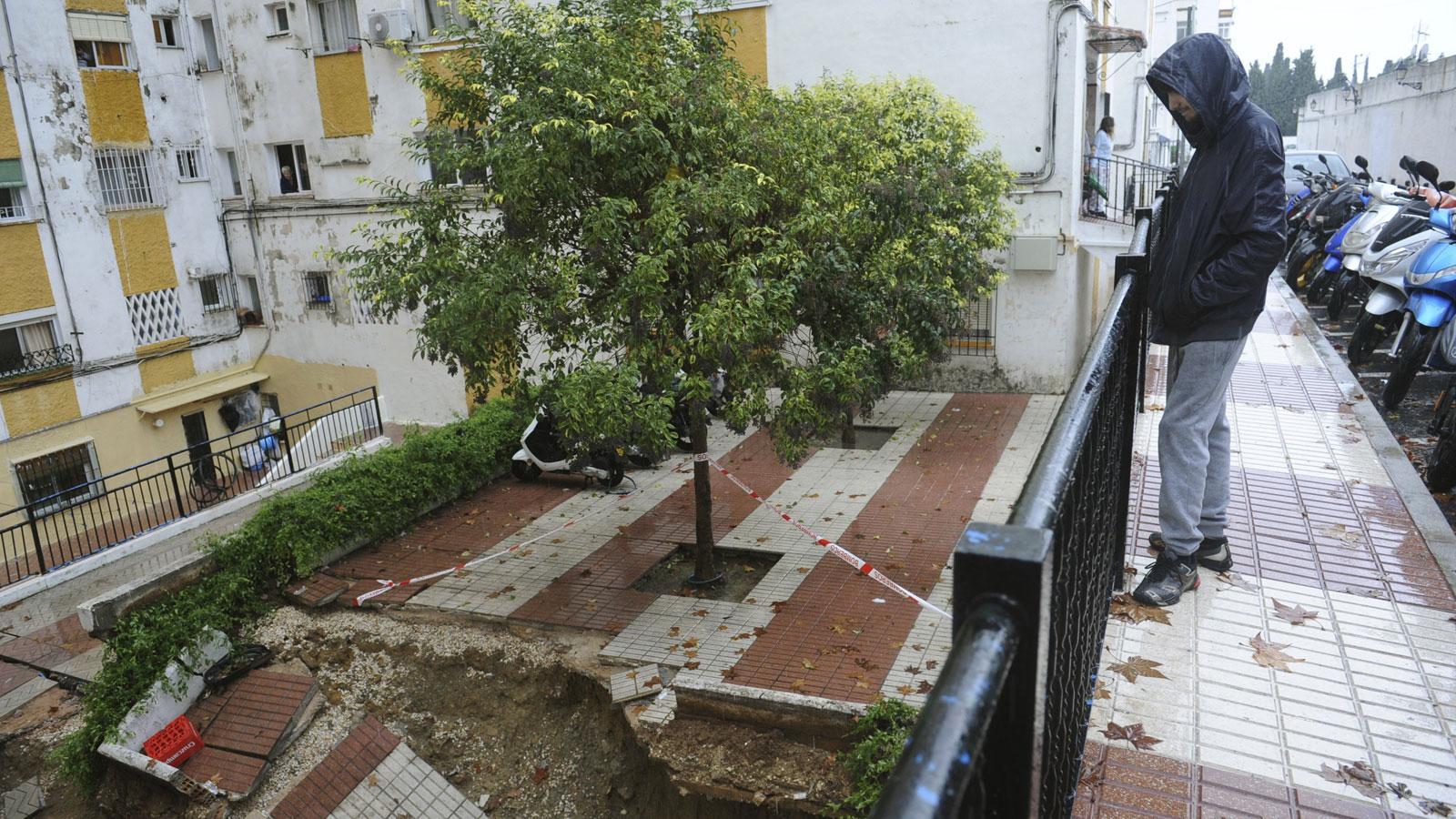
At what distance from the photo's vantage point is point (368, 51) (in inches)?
741

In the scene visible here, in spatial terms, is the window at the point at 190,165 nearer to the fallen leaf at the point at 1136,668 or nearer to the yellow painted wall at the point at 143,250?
the yellow painted wall at the point at 143,250

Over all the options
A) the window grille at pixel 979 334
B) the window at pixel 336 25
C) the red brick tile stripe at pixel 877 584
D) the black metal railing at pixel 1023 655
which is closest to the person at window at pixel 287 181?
the window at pixel 336 25

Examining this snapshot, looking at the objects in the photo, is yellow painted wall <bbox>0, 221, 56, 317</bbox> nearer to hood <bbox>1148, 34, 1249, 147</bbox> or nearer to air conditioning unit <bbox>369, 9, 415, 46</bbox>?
air conditioning unit <bbox>369, 9, 415, 46</bbox>

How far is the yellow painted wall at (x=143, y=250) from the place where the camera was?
19172 mm

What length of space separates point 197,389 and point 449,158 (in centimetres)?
1562

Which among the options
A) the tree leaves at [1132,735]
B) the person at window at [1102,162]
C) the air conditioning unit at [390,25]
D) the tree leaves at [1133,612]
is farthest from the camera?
the air conditioning unit at [390,25]

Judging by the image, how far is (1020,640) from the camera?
1221mm

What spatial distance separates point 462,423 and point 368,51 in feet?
31.8

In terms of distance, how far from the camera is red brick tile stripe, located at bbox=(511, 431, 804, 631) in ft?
29.5

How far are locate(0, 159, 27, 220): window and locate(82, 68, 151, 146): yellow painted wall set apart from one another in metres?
1.78

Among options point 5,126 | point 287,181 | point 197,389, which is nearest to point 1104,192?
point 287,181

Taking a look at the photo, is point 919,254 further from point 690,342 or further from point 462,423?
point 462,423

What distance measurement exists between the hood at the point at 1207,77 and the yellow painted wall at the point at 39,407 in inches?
764

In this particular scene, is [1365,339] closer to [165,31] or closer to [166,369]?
[166,369]
